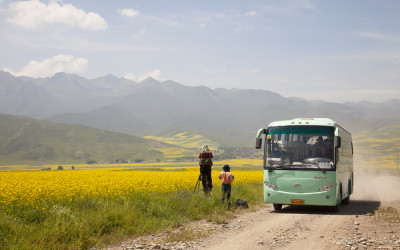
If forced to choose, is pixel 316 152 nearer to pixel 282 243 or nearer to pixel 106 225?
pixel 282 243

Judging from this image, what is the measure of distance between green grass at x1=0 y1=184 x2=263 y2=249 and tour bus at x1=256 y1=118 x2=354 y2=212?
7.77 ft

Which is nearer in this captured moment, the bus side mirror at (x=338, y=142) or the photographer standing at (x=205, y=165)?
the bus side mirror at (x=338, y=142)

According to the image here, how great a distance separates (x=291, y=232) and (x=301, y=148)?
555 centimetres

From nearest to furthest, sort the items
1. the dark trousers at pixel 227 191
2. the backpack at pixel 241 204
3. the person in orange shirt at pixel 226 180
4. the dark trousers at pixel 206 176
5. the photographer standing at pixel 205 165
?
the person in orange shirt at pixel 226 180 < the dark trousers at pixel 227 191 < the backpack at pixel 241 204 < the photographer standing at pixel 205 165 < the dark trousers at pixel 206 176

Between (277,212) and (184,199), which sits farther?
(277,212)

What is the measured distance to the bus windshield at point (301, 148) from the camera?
17547 mm

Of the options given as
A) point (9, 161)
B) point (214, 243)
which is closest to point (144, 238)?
point (214, 243)

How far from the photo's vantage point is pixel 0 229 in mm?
11516

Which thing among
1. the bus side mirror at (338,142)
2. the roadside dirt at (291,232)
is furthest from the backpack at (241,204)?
the bus side mirror at (338,142)

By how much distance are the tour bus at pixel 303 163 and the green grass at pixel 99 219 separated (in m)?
2.37

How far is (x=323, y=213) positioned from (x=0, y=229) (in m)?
12.0

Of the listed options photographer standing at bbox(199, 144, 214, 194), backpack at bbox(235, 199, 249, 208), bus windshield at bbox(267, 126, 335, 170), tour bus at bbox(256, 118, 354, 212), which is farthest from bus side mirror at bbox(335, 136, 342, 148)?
photographer standing at bbox(199, 144, 214, 194)

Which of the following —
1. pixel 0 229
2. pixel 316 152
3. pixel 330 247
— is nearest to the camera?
pixel 330 247

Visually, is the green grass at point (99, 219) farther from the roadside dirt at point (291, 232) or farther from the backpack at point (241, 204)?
the backpack at point (241, 204)
